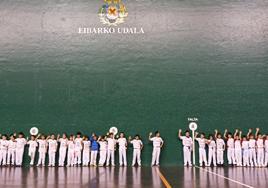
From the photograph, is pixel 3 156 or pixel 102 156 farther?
pixel 3 156

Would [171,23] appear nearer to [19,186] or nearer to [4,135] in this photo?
[4,135]

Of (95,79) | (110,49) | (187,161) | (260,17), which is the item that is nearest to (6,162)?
(95,79)

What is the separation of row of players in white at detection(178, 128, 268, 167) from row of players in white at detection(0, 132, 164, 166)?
1218 mm

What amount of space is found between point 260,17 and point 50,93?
996cm

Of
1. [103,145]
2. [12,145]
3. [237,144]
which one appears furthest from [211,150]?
[12,145]

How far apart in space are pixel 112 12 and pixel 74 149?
6.35m

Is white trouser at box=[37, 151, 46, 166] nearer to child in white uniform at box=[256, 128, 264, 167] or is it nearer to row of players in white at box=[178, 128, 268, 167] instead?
row of players in white at box=[178, 128, 268, 167]

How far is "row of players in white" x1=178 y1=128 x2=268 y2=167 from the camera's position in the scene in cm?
1390

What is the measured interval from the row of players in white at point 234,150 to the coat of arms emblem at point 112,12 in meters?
5.97

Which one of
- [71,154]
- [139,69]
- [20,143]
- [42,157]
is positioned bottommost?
[42,157]

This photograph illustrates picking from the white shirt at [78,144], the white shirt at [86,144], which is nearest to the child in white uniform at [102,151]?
the white shirt at [86,144]

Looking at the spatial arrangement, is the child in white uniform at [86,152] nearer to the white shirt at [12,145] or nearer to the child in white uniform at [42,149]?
the child in white uniform at [42,149]

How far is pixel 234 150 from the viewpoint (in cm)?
1412

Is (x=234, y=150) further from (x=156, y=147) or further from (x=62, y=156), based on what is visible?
(x=62, y=156)
